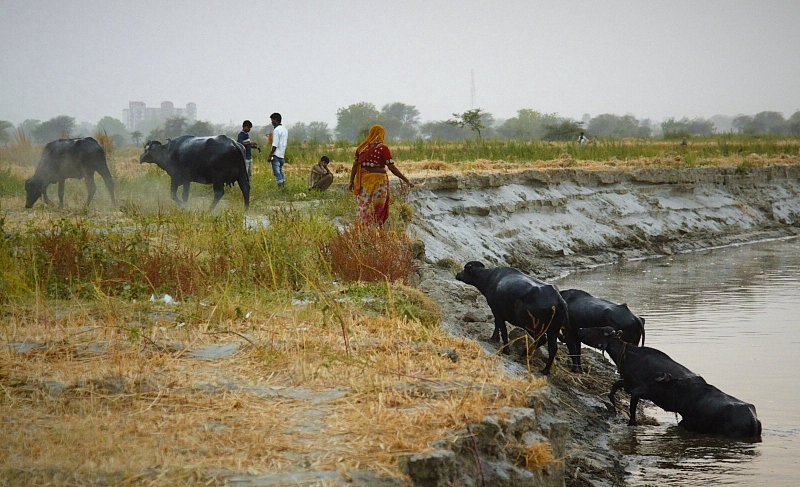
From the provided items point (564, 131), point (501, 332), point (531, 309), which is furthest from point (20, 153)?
point (564, 131)

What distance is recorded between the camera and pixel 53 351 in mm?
7078

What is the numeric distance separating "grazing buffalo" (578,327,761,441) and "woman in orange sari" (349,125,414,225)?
4.49 meters

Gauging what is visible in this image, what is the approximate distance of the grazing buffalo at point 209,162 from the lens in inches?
644

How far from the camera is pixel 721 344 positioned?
12.5 m

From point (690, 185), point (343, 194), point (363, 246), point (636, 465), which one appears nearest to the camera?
point (636, 465)

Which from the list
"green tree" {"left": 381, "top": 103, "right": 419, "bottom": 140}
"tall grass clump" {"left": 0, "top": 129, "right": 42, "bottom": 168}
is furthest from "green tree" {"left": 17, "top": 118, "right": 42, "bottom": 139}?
"green tree" {"left": 381, "top": 103, "right": 419, "bottom": 140}

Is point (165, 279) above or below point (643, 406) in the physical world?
above

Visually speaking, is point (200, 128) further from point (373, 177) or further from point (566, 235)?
point (373, 177)

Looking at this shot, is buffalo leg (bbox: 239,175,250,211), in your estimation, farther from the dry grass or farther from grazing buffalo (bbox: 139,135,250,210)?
the dry grass

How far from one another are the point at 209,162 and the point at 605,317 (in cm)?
848

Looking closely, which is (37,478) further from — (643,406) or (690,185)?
(690,185)

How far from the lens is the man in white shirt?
18984mm

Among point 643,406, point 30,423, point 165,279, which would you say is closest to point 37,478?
point 30,423

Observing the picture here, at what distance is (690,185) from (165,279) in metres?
22.1
